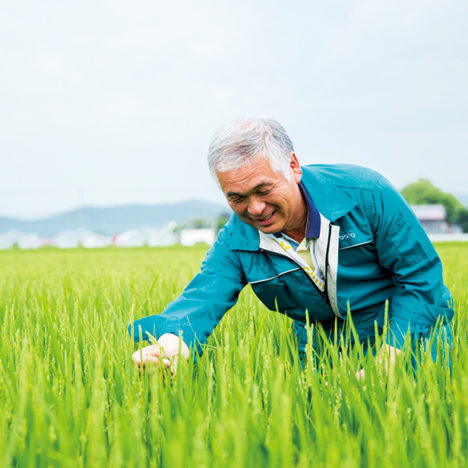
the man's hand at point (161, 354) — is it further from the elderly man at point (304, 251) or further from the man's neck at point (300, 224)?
the man's neck at point (300, 224)

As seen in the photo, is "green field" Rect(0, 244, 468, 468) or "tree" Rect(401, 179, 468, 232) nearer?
"green field" Rect(0, 244, 468, 468)

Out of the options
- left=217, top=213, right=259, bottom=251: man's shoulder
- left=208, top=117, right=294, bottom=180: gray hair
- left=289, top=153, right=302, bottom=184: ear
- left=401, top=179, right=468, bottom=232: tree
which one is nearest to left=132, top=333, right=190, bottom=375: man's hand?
left=217, top=213, right=259, bottom=251: man's shoulder

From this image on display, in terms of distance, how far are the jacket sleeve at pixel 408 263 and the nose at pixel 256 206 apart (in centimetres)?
42

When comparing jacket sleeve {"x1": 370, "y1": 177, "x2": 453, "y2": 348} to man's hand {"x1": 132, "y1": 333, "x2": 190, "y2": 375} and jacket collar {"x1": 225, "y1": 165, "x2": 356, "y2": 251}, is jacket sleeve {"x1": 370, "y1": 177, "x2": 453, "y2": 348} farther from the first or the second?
man's hand {"x1": 132, "y1": 333, "x2": 190, "y2": 375}

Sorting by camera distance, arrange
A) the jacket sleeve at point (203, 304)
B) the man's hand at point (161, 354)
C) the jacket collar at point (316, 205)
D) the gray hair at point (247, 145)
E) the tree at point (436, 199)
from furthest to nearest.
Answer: the tree at point (436, 199)
the jacket collar at point (316, 205)
the jacket sleeve at point (203, 304)
the gray hair at point (247, 145)
the man's hand at point (161, 354)

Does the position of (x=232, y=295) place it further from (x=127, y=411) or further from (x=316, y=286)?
Answer: (x=127, y=411)

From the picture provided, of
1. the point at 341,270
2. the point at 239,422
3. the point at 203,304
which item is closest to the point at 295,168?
the point at 341,270

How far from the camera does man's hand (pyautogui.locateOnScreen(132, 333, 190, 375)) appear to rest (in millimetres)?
1158

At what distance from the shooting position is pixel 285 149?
1.47 meters

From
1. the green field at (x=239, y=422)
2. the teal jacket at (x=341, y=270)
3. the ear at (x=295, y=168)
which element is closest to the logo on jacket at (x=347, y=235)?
the teal jacket at (x=341, y=270)

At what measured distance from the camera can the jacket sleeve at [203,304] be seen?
1.48 meters

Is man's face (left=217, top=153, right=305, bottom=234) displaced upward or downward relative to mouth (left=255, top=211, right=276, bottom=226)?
upward

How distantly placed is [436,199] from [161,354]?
65229mm

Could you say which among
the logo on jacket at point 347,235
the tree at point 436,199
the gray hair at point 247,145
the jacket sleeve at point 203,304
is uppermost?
the tree at point 436,199
